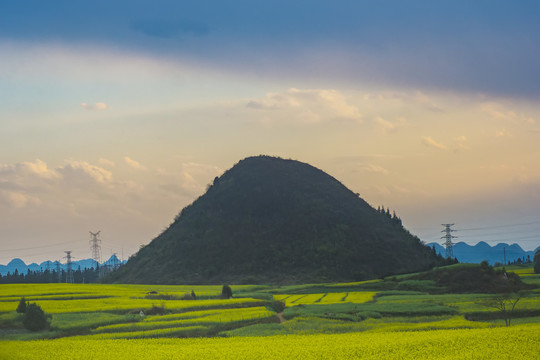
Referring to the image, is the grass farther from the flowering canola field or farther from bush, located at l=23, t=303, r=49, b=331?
the flowering canola field

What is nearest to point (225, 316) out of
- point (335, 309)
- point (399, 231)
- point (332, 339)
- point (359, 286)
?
point (335, 309)

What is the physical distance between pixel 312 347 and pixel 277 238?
348 ft

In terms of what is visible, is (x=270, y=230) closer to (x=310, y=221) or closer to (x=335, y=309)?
(x=310, y=221)

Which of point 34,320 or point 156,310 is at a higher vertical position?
point 34,320

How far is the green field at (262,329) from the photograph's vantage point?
1340 inches

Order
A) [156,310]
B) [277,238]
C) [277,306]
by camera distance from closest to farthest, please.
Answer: [156,310], [277,306], [277,238]

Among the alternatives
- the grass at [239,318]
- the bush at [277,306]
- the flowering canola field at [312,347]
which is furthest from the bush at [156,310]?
the flowering canola field at [312,347]

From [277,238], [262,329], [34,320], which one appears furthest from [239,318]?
[277,238]

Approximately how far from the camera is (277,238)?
14188cm

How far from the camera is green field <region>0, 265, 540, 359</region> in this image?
34.0 m

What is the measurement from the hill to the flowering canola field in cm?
8127

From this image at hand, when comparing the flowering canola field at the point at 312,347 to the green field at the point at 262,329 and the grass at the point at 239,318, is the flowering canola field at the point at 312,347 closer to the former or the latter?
the green field at the point at 262,329

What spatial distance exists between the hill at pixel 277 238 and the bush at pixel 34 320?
7277 cm

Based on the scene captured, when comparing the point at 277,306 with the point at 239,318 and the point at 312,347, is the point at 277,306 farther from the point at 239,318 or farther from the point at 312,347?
the point at 312,347
